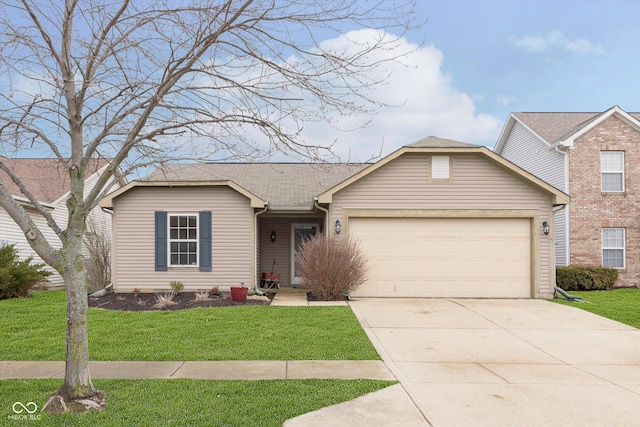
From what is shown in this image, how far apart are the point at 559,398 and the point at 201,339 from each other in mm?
5525

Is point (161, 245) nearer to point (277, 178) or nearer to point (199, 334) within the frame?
point (277, 178)

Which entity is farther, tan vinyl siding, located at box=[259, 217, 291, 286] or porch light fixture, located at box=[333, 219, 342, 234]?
tan vinyl siding, located at box=[259, 217, 291, 286]

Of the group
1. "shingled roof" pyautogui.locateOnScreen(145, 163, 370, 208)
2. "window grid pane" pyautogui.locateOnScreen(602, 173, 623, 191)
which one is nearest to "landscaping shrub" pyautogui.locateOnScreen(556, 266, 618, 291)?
"window grid pane" pyautogui.locateOnScreen(602, 173, 623, 191)

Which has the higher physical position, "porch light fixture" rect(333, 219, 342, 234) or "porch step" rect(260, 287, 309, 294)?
"porch light fixture" rect(333, 219, 342, 234)

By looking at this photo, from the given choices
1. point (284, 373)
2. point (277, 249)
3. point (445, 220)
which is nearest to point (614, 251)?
point (445, 220)

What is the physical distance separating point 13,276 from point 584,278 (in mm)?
18373

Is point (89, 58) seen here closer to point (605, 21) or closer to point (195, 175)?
point (195, 175)

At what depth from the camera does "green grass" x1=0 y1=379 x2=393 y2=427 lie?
14.6 ft

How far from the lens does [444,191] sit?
13.4 meters

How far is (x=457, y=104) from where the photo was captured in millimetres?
12070

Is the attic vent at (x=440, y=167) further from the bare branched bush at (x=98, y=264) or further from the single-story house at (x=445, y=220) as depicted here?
the bare branched bush at (x=98, y=264)

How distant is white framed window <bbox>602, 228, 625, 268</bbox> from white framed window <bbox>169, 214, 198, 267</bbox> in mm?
15012

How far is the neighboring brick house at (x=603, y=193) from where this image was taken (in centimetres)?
1736

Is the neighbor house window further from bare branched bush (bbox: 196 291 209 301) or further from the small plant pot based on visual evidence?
bare branched bush (bbox: 196 291 209 301)
